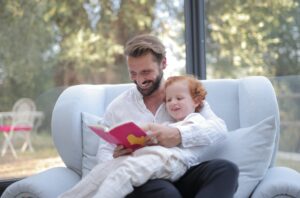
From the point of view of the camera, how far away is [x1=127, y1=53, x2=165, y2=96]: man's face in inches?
75.2

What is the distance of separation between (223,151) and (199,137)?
21 cm

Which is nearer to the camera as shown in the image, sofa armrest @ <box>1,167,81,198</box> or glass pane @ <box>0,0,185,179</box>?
sofa armrest @ <box>1,167,81,198</box>

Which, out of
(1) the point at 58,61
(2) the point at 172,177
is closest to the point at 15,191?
(2) the point at 172,177

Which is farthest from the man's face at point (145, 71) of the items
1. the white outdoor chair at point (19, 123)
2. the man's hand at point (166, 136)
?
the white outdoor chair at point (19, 123)

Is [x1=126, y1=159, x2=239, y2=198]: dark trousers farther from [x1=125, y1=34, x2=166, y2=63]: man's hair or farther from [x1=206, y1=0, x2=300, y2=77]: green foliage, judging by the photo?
[x1=206, y1=0, x2=300, y2=77]: green foliage

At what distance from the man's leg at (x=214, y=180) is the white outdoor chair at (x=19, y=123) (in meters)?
1.58

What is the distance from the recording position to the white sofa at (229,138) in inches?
71.4

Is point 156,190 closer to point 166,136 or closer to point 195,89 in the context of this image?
point 166,136

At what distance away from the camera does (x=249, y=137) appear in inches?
76.2

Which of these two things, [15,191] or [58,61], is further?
[58,61]

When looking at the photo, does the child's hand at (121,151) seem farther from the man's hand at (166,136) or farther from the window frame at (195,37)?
the window frame at (195,37)

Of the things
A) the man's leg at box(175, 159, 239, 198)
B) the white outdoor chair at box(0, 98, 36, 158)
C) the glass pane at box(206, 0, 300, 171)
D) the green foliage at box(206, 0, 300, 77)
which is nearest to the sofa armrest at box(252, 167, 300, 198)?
the man's leg at box(175, 159, 239, 198)

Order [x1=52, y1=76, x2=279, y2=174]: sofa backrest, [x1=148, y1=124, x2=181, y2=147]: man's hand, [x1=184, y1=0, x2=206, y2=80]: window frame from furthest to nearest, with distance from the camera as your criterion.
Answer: [x1=184, y1=0, x2=206, y2=80]: window frame → [x1=52, y1=76, x2=279, y2=174]: sofa backrest → [x1=148, y1=124, x2=181, y2=147]: man's hand

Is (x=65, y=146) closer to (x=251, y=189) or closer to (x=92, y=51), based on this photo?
(x=251, y=189)
